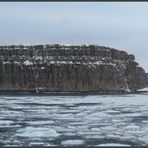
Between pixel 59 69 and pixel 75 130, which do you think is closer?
pixel 75 130

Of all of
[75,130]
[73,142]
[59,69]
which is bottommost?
[73,142]

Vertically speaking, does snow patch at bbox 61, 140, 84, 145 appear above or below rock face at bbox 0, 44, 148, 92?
below

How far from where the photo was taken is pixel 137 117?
2559cm

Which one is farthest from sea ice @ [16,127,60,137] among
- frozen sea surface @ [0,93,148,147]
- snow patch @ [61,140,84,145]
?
snow patch @ [61,140,84,145]

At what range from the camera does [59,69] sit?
10925 centimetres

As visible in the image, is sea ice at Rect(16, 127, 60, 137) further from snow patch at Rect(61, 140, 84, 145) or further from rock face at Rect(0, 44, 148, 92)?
rock face at Rect(0, 44, 148, 92)

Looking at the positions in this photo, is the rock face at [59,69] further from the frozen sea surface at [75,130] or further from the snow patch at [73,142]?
the snow patch at [73,142]

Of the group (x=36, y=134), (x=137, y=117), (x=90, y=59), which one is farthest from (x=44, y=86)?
(x=36, y=134)

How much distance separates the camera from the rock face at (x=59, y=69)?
352 feet

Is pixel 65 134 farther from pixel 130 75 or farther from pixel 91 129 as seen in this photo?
pixel 130 75

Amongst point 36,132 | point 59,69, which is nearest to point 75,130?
point 36,132

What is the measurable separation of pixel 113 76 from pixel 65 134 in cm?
9292

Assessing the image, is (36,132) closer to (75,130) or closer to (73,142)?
(75,130)

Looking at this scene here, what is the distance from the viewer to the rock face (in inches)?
4225
